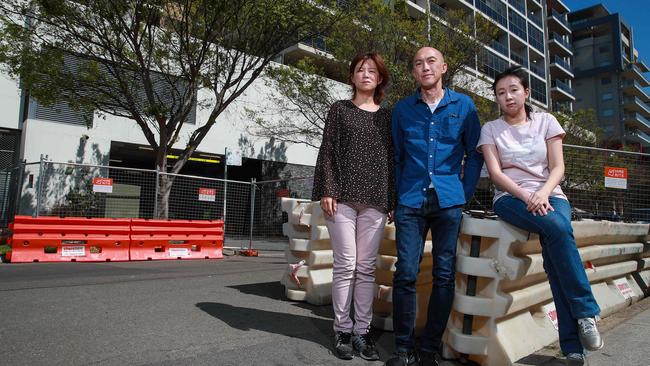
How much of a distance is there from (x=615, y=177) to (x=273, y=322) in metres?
6.23

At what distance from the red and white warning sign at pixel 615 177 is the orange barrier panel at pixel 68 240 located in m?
9.09

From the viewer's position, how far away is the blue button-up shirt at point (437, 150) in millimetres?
2879

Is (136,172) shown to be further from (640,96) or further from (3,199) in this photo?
(640,96)

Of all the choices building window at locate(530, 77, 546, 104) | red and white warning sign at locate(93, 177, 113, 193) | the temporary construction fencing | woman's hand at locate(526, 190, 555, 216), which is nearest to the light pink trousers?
woman's hand at locate(526, 190, 555, 216)

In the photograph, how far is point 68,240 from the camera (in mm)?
8953

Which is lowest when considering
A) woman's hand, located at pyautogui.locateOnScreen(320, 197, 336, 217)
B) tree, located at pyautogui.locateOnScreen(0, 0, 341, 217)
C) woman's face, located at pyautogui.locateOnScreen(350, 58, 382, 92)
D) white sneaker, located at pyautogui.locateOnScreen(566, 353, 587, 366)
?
white sneaker, located at pyautogui.locateOnScreen(566, 353, 587, 366)

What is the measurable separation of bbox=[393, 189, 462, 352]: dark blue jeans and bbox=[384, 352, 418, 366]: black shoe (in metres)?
0.03

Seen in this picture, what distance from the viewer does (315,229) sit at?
4613mm

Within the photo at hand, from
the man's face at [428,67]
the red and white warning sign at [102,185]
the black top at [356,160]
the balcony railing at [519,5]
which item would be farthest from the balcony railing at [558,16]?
the black top at [356,160]

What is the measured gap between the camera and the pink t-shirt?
→ 2869 mm

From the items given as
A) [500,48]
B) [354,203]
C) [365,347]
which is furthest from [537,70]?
[365,347]

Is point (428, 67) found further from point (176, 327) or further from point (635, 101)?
point (635, 101)

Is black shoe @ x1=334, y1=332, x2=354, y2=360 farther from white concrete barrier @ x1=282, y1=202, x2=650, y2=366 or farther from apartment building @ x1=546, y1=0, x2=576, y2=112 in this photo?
apartment building @ x1=546, y1=0, x2=576, y2=112

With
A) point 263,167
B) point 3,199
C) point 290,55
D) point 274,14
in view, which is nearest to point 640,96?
point 290,55
